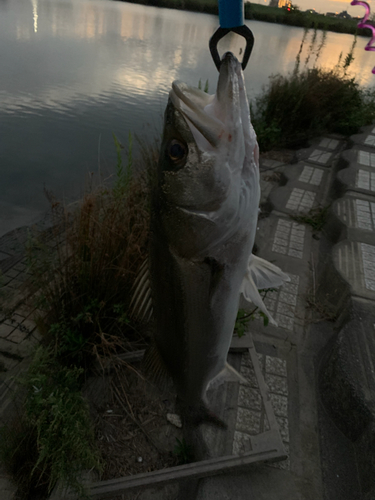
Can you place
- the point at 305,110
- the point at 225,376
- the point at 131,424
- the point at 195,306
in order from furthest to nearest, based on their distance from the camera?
the point at 305,110 < the point at 131,424 < the point at 225,376 < the point at 195,306

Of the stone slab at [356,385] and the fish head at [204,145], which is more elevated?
the fish head at [204,145]

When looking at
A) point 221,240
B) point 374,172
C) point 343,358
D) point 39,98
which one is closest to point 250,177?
point 221,240

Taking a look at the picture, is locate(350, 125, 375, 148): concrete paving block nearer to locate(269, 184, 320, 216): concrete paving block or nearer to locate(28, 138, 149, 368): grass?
locate(269, 184, 320, 216): concrete paving block

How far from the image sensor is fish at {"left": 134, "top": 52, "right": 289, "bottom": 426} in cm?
117

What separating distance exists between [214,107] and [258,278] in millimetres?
686

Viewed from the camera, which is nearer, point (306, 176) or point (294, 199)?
point (294, 199)

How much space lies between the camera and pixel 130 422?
7.95 ft

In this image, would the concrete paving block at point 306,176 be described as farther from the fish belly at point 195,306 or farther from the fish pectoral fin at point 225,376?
the fish belly at point 195,306

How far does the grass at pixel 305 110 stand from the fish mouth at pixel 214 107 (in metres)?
6.78

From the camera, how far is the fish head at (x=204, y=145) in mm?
1134

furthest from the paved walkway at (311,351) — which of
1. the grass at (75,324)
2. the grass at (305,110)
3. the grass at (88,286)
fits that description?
the grass at (305,110)

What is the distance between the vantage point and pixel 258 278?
4.76 ft

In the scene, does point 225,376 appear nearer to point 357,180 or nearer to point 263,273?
point 263,273

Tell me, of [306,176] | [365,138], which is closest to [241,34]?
[306,176]
